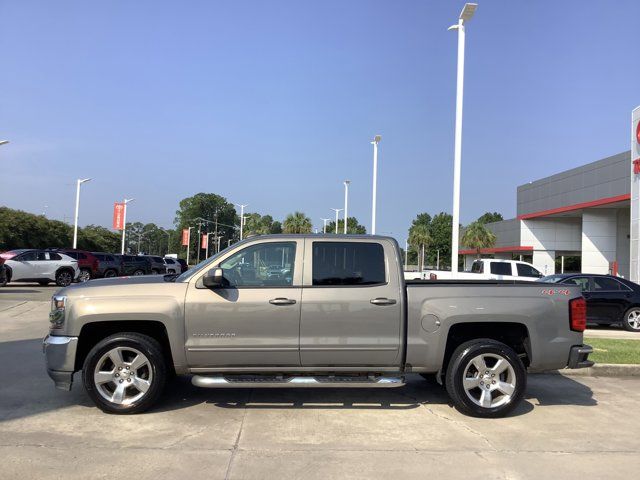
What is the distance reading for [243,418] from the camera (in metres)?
5.59

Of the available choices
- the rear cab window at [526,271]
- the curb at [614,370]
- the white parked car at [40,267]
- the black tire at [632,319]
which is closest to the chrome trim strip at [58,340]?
the curb at [614,370]

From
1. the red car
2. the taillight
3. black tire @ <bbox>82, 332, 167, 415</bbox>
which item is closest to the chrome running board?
black tire @ <bbox>82, 332, 167, 415</bbox>

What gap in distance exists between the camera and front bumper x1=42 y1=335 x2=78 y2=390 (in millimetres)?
5492

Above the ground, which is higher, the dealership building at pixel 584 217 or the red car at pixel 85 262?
the dealership building at pixel 584 217

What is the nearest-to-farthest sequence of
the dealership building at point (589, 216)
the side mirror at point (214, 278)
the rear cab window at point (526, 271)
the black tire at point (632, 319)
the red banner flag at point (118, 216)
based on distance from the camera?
the side mirror at point (214, 278) < the black tire at point (632, 319) < the rear cab window at point (526, 271) < the dealership building at point (589, 216) < the red banner flag at point (118, 216)

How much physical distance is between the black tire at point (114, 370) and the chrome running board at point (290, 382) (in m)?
0.40

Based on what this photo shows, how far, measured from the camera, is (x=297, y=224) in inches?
3017

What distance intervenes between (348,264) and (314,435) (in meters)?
1.82

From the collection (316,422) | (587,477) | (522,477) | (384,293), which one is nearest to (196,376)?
(316,422)

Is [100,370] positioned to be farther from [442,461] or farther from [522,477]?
[522,477]

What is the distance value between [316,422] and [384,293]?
5.03 feet

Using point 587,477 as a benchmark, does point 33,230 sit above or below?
above

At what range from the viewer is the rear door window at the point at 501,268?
19250mm

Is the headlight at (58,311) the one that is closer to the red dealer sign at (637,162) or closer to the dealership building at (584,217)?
the dealership building at (584,217)
